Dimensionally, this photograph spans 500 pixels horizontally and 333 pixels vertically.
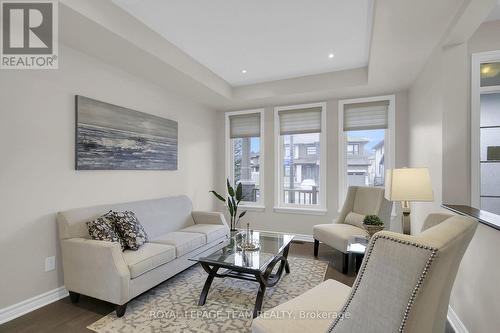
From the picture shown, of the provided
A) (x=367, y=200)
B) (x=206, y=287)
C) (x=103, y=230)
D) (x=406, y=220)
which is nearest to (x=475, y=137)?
(x=406, y=220)

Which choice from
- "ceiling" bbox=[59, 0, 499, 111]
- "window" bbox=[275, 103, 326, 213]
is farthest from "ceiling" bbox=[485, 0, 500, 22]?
"window" bbox=[275, 103, 326, 213]

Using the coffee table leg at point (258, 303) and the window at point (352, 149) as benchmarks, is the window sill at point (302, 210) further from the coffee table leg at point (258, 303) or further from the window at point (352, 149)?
the coffee table leg at point (258, 303)

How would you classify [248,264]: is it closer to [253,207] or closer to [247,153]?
[253,207]

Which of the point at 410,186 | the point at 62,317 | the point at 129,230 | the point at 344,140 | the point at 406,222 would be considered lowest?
the point at 62,317

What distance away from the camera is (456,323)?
1938mm

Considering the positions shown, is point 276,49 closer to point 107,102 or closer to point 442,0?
point 442,0

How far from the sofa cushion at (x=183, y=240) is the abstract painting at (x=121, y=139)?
1009mm

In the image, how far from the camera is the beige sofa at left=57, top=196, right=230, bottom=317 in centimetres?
211

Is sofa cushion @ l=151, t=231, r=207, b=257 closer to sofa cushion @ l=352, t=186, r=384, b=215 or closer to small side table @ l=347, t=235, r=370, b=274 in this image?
small side table @ l=347, t=235, r=370, b=274

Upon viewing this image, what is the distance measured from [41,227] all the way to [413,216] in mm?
4380

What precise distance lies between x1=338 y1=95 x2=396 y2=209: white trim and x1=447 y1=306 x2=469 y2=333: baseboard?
226 cm

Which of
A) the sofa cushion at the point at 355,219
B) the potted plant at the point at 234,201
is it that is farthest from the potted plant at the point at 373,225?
the potted plant at the point at 234,201

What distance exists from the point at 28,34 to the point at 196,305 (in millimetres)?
2852

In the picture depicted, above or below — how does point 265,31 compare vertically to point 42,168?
above
